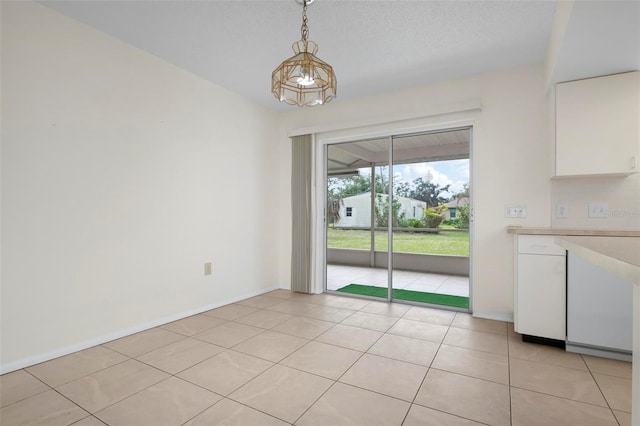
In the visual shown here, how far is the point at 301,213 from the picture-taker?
176 inches

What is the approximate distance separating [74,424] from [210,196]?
7.92 feet

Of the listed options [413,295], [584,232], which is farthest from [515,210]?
[413,295]

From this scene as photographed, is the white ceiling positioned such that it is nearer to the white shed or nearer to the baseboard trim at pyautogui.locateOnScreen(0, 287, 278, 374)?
the white shed

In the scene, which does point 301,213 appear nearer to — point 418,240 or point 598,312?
point 418,240

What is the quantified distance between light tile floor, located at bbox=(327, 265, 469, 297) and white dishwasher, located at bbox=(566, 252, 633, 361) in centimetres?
189

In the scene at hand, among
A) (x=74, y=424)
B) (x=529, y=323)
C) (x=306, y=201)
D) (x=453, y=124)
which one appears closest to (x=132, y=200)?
(x=74, y=424)

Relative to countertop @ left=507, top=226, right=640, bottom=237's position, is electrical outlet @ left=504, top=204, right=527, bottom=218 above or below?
above

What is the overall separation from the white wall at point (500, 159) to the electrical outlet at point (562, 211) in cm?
8

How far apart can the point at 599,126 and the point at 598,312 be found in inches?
58.3

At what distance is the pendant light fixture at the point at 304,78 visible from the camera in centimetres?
188

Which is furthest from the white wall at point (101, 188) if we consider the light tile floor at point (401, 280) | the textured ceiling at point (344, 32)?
the light tile floor at point (401, 280)

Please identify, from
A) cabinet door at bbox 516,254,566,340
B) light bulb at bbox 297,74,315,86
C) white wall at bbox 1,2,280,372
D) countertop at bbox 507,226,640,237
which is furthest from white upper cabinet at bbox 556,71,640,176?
white wall at bbox 1,2,280,372

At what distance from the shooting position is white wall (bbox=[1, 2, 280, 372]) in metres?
2.22

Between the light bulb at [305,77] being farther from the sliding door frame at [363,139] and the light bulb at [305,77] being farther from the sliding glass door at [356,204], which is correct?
the sliding glass door at [356,204]
